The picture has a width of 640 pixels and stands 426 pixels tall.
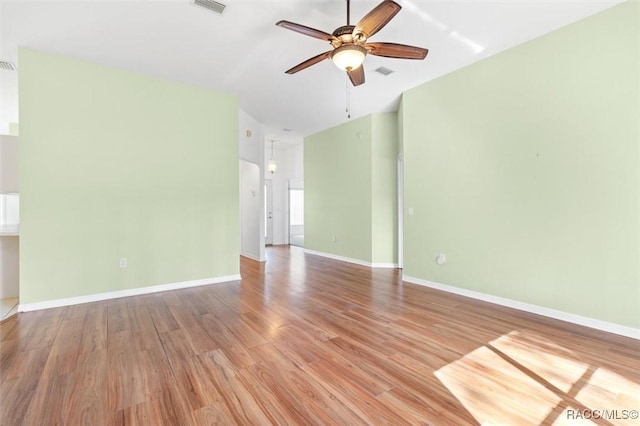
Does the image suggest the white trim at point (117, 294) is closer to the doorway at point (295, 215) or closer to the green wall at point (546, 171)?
the green wall at point (546, 171)

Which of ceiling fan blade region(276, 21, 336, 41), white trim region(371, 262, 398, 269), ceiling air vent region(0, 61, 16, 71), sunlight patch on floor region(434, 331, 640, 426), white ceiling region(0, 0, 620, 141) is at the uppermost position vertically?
white ceiling region(0, 0, 620, 141)

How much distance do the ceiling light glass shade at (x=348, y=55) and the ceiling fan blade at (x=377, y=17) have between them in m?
0.11

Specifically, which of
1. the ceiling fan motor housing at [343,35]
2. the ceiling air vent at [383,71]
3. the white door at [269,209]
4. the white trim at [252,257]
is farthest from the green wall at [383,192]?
the white door at [269,209]

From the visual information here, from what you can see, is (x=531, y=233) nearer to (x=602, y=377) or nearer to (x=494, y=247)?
(x=494, y=247)

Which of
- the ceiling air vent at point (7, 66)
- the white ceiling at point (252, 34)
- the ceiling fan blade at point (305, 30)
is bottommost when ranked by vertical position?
the ceiling fan blade at point (305, 30)

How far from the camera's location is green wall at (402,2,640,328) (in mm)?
2701

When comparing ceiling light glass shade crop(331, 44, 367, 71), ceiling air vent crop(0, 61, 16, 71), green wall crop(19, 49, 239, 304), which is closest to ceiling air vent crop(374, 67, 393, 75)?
ceiling light glass shade crop(331, 44, 367, 71)

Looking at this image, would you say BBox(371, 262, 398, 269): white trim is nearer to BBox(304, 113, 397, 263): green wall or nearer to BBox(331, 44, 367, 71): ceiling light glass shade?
BBox(304, 113, 397, 263): green wall

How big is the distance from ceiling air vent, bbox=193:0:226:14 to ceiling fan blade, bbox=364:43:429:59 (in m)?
1.41

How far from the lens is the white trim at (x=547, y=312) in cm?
270

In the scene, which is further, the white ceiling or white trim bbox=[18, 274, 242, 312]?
white trim bbox=[18, 274, 242, 312]

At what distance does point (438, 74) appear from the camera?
4059 mm

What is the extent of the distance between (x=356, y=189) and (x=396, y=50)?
12.4 feet

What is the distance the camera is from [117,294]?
382cm
